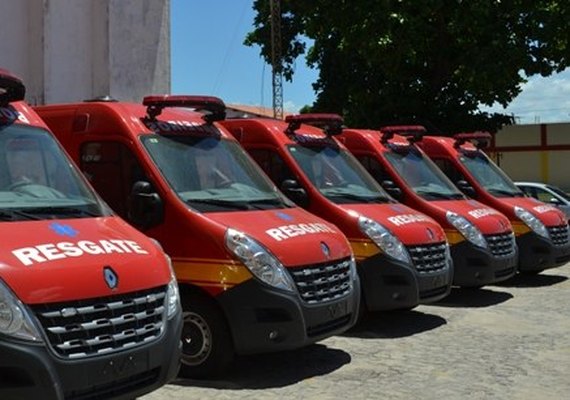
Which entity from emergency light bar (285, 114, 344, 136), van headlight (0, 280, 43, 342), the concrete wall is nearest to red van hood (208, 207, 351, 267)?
emergency light bar (285, 114, 344, 136)

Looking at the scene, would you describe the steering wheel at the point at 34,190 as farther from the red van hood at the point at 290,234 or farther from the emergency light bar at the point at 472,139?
the emergency light bar at the point at 472,139

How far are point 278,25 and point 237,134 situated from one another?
916 inches

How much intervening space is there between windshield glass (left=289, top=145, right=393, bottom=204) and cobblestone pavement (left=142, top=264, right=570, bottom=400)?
141cm

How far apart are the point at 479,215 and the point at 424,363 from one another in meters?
3.89

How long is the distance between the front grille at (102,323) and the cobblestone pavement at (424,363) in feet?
4.84

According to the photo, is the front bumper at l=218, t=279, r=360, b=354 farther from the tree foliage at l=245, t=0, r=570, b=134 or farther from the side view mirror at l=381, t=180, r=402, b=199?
the tree foliage at l=245, t=0, r=570, b=134

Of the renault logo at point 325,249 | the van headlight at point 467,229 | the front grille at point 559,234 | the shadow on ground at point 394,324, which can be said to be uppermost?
the renault logo at point 325,249

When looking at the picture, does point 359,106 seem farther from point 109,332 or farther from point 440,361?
point 109,332

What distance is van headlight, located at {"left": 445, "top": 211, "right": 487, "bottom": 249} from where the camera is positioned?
32.4 feet

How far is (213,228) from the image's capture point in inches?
242

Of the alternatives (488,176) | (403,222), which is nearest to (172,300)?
(403,222)

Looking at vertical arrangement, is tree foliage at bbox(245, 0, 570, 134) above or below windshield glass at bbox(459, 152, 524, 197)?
above

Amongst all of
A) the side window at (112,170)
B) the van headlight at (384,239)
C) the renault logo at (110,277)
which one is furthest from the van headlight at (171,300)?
the van headlight at (384,239)

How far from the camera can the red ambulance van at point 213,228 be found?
5984 mm
